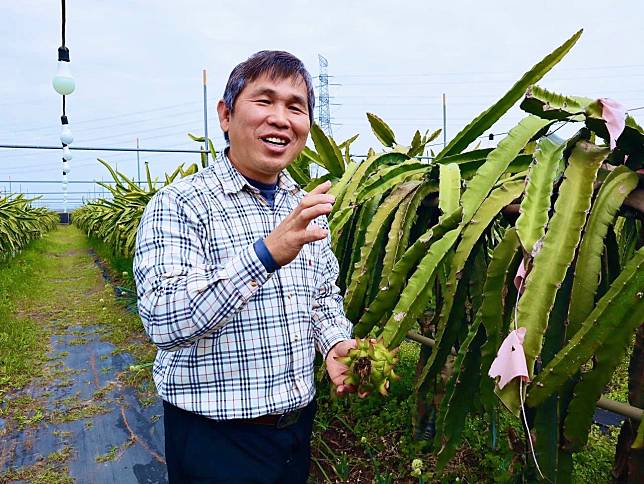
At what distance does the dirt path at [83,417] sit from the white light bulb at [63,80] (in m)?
1.96

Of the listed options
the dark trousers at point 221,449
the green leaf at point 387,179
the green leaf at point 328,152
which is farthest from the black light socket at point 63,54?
the dark trousers at point 221,449

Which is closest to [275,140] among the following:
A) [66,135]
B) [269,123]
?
[269,123]

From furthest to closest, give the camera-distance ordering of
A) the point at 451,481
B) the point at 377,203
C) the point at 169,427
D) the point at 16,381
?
the point at 16,381, the point at 451,481, the point at 377,203, the point at 169,427

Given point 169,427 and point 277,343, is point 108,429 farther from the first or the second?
point 277,343

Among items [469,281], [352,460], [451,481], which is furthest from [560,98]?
[352,460]

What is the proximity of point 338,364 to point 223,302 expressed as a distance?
11.4 inches

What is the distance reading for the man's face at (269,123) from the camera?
3.06 ft

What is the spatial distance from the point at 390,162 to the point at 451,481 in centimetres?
93

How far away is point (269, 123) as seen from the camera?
928mm

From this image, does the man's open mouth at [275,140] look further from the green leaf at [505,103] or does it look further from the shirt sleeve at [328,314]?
the green leaf at [505,103]

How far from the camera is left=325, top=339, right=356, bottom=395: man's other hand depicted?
94 cm

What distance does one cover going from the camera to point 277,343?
0.98 m

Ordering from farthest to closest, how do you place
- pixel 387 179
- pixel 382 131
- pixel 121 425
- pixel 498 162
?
pixel 121 425, pixel 382 131, pixel 387 179, pixel 498 162

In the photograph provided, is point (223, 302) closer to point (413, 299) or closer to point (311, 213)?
point (311, 213)
